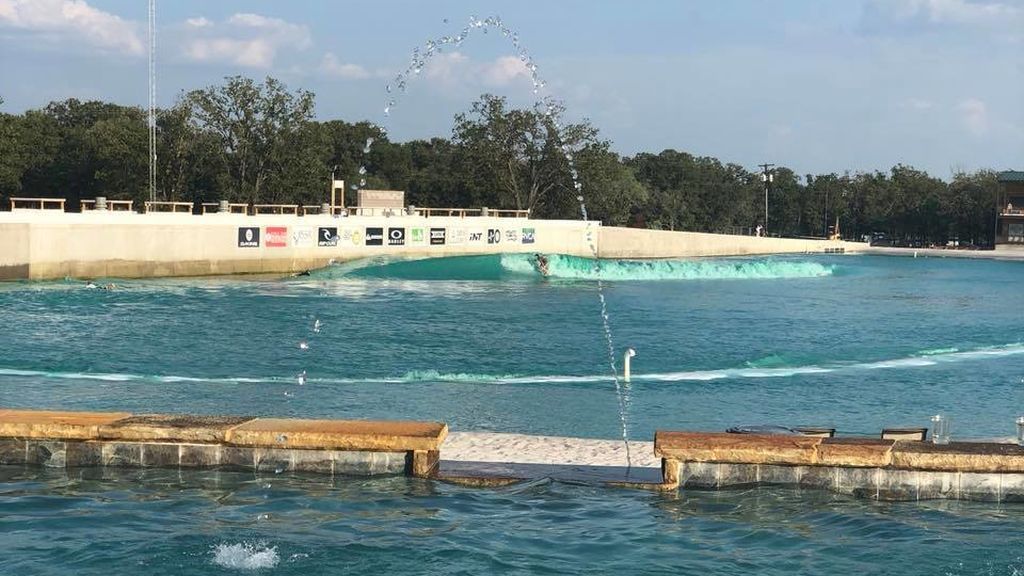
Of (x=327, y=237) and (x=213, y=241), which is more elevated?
(x=327, y=237)

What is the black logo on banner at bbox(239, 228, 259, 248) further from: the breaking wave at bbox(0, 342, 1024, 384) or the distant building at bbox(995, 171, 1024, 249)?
the distant building at bbox(995, 171, 1024, 249)

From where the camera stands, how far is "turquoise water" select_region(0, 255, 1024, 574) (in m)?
9.65

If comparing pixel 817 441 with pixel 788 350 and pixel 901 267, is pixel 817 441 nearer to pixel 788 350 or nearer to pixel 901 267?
pixel 788 350

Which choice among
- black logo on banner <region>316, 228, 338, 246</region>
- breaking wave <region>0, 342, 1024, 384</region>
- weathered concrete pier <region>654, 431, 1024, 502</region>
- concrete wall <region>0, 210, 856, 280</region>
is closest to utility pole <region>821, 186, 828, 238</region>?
concrete wall <region>0, 210, 856, 280</region>

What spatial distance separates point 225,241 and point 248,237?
184cm

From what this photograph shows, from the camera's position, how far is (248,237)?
75.9 m

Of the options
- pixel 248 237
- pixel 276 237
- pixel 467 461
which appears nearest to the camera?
pixel 467 461

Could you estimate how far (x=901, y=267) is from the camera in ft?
359

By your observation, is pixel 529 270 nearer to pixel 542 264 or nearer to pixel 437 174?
pixel 542 264

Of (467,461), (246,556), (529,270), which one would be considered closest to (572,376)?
(467,461)

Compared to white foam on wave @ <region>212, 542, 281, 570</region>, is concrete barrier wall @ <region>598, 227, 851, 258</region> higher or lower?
higher

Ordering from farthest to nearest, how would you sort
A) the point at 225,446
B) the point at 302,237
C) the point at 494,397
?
the point at 302,237
the point at 494,397
the point at 225,446

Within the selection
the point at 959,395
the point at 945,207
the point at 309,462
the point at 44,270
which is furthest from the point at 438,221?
the point at 945,207

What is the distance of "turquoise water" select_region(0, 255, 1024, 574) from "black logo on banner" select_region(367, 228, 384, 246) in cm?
1851
